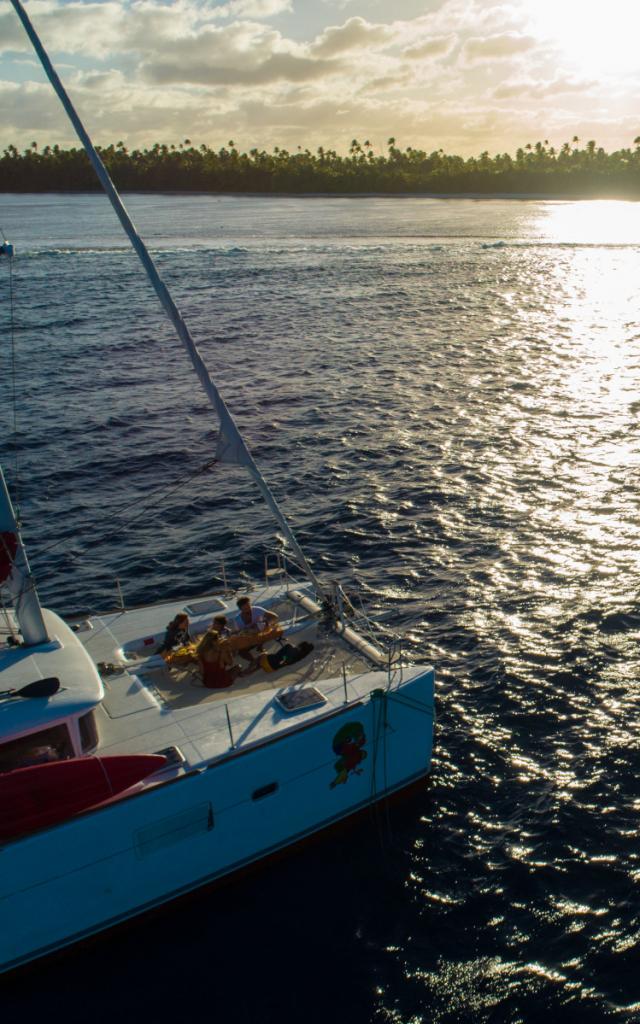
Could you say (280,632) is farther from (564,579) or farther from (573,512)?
(573,512)

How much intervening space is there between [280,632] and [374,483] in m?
16.2

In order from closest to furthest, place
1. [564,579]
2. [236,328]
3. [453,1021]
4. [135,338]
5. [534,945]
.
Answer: [453,1021], [534,945], [564,579], [135,338], [236,328]

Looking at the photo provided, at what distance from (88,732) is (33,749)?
95 centimetres

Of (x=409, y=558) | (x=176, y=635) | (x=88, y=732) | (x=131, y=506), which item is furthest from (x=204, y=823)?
(x=131, y=506)

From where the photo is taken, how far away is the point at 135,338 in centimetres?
5722

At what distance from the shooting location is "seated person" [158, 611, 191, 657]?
54.9 feet

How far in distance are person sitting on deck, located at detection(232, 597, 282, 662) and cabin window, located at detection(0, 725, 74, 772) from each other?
457 centimetres

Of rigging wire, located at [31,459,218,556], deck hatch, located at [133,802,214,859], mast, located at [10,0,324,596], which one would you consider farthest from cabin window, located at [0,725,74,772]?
rigging wire, located at [31,459,218,556]

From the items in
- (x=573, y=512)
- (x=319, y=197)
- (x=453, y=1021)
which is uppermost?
(x=319, y=197)

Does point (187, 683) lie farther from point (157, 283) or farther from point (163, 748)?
point (157, 283)

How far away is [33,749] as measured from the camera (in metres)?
12.9

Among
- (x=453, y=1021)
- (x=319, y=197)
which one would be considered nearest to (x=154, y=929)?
(x=453, y=1021)

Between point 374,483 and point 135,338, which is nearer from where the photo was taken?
point 374,483

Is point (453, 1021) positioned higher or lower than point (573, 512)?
lower
